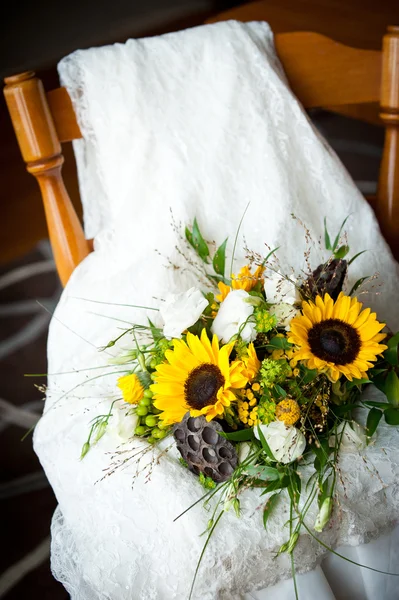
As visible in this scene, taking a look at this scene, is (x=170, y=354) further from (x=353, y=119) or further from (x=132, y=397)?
(x=353, y=119)

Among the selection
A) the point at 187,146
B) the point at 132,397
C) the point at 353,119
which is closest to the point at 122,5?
the point at 353,119

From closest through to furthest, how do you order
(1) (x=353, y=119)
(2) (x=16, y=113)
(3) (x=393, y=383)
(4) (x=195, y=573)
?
(4) (x=195, y=573) < (3) (x=393, y=383) < (2) (x=16, y=113) < (1) (x=353, y=119)

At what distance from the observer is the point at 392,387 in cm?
81

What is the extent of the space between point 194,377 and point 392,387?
0.84ft

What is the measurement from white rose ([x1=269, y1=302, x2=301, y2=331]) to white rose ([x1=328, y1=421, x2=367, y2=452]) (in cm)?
15

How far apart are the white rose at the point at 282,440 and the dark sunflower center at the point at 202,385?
0.24 feet

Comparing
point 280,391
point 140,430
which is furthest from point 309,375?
point 140,430

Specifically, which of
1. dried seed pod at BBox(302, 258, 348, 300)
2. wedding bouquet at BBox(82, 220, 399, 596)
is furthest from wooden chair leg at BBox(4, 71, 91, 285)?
dried seed pod at BBox(302, 258, 348, 300)

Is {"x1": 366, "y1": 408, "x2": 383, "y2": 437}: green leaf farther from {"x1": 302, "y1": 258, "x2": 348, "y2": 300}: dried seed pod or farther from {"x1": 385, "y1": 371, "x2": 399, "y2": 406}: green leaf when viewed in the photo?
{"x1": 302, "y1": 258, "x2": 348, "y2": 300}: dried seed pod

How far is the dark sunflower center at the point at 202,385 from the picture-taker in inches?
29.5

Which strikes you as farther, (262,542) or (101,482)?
(101,482)

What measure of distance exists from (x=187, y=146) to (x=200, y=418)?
21.2 inches

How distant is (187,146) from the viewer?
1.11 m

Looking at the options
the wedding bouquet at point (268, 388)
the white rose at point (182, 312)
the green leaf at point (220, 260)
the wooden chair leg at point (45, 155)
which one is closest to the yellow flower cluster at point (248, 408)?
the wedding bouquet at point (268, 388)
